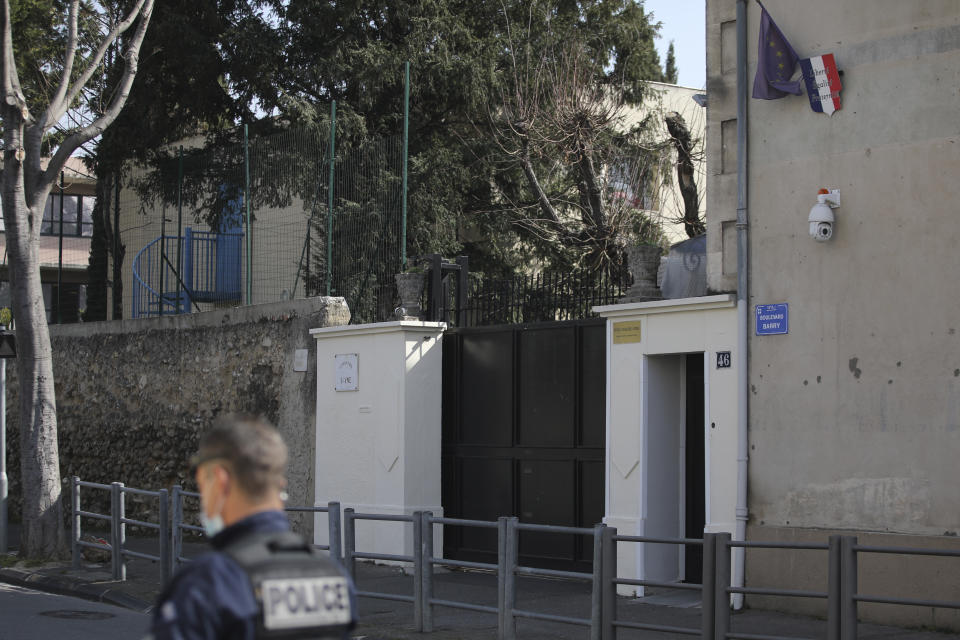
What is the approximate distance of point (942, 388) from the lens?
8.88m

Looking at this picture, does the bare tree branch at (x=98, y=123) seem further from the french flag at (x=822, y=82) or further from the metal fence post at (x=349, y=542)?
the french flag at (x=822, y=82)

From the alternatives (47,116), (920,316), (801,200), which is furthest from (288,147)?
(920,316)

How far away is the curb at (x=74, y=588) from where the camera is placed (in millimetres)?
11000

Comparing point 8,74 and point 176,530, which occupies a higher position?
point 8,74

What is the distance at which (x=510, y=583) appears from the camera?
845 centimetres

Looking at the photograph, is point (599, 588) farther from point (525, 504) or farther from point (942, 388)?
point (525, 504)

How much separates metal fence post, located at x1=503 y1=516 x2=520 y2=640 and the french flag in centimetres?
454

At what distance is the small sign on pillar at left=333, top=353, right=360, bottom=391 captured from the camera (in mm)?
13227

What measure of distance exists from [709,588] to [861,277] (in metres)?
3.42

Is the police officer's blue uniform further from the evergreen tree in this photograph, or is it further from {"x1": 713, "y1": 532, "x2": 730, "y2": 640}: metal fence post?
the evergreen tree

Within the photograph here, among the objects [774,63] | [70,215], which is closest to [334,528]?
[774,63]

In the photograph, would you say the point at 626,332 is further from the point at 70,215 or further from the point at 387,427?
the point at 70,215

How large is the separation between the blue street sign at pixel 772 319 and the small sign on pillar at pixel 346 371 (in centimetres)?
512

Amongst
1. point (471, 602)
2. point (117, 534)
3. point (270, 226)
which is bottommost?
point (471, 602)
